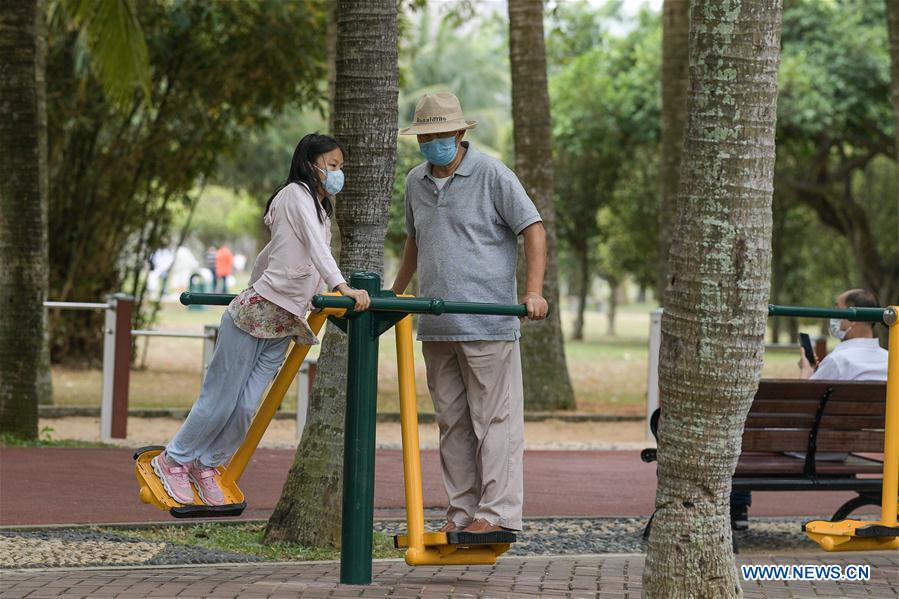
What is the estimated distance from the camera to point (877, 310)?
21.4 ft

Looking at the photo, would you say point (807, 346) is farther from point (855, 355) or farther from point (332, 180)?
point (332, 180)

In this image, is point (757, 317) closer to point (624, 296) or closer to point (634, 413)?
point (634, 413)

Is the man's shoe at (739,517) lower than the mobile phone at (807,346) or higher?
lower

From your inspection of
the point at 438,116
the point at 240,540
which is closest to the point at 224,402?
the point at 438,116

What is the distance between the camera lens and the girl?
19.1 ft

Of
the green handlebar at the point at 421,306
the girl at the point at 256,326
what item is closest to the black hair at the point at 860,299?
the green handlebar at the point at 421,306

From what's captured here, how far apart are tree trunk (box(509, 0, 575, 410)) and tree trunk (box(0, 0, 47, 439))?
20.0ft

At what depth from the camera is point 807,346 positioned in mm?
8484

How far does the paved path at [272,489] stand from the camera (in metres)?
8.24

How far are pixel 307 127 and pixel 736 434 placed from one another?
45752mm

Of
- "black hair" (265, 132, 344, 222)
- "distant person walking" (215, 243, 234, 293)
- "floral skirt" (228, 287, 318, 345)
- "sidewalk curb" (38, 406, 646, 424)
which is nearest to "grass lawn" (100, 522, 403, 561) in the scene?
"floral skirt" (228, 287, 318, 345)

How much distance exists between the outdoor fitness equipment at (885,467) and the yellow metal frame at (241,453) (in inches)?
88.8

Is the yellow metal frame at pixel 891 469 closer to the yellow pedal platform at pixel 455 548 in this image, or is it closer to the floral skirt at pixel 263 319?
the yellow pedal platform at pixel 455 548

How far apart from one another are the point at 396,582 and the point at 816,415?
3.04 metres
